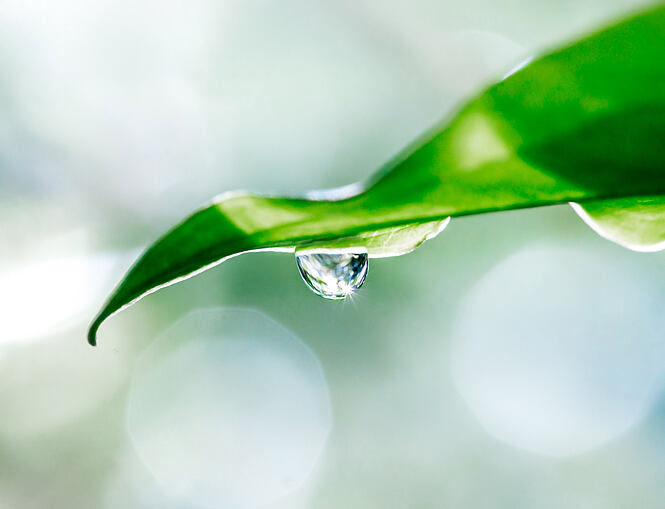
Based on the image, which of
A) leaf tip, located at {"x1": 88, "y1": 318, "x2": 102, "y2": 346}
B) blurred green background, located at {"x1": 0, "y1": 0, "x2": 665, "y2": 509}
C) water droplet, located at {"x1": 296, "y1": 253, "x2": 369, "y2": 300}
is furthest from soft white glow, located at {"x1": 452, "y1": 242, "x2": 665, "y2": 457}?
leaf tip, located at {"x1": 88, "y1": 318, "x2": 102, "y2": 346}

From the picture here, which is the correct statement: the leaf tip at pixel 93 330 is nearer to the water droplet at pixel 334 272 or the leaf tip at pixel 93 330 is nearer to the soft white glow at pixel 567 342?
the water droplet at pixel 334 272

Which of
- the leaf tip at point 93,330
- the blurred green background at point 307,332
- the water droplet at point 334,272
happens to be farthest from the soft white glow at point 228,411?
the leaf tip at point 93,330

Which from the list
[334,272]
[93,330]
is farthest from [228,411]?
[93,330]

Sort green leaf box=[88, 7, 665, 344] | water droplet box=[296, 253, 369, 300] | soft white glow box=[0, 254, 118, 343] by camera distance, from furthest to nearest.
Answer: soft white glow box=[0, 254, 118, 343] → water droplet box=[296, 253, 369, 300] → green leaf box=[88, 7, 665, 344]

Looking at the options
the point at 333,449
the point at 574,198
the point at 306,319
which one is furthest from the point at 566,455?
the point at 574,198

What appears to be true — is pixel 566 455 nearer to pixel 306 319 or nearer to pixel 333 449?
pixel 333 449

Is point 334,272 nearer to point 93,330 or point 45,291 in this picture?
point 93,330

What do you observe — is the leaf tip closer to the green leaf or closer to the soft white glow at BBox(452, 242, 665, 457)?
the green leaf
